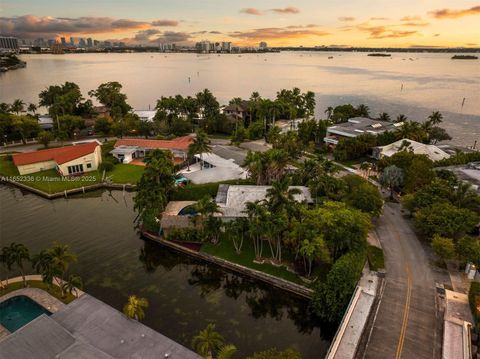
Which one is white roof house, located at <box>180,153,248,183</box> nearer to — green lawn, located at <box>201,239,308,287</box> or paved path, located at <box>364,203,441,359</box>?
green lawn, located at <box>201,239,308,287</box>

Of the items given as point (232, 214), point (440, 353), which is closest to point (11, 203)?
point (232, 214)

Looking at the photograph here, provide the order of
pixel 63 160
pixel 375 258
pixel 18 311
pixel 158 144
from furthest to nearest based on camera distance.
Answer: pixel 158 144
pixel 63 160
pixel 375 258
pixel 18 311

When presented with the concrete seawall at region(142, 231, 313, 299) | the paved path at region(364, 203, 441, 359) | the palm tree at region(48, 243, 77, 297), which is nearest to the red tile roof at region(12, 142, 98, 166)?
the concrete seawall at region(142, 231, 313, 299)

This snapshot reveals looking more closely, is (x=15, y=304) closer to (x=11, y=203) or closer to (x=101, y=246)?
(x=101, y=246)

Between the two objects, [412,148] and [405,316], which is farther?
[412,148]

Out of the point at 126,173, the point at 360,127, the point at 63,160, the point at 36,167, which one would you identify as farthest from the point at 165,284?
the point at 360,127

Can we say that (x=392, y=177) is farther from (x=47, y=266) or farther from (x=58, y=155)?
(x=58, y=155)
